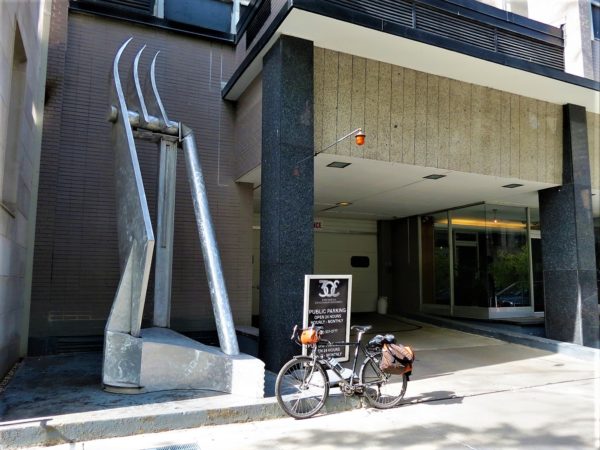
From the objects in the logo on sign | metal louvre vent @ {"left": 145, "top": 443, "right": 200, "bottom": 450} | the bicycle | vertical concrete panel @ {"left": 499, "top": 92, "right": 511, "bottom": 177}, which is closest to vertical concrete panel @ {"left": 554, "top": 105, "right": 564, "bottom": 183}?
vertical concrete panel @ {"left": 499, "top": 92, "right": 511, "bottom": 177}

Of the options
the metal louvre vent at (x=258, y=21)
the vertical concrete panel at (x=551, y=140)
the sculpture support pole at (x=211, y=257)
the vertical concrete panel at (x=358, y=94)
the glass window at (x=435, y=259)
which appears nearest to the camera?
the sculpture support pole at (x=211, y=257)

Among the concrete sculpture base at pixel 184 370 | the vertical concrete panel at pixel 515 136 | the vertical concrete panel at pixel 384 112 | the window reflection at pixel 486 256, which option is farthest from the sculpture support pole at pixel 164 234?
the window reflection at pixel 486 256

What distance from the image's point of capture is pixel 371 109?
7.43 meters

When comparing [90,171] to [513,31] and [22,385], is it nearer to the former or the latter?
[22,385]

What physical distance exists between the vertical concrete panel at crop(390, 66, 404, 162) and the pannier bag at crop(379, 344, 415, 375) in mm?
3265

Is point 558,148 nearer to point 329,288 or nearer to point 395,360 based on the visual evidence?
point 329,288

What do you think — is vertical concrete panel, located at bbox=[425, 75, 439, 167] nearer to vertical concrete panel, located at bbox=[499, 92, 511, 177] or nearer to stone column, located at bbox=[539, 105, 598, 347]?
vertical concrete panel, located at bbox=[499, 92, 511, 177]

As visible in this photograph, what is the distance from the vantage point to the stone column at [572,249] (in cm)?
885

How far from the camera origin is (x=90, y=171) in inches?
322

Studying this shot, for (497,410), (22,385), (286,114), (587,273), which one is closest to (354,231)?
(587,273)

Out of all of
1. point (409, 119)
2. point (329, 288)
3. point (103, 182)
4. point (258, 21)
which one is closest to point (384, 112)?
point (409, 119)

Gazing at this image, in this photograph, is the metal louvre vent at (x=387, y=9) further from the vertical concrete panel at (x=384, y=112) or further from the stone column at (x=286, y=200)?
the stone column at (x=286, y=200)

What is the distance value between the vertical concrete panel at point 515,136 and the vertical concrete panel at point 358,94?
324cm

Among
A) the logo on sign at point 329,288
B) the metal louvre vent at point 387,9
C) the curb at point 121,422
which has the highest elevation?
the metal louvre vent at point 387,9
